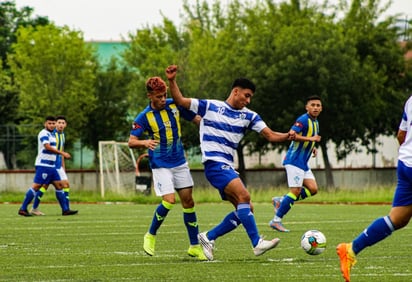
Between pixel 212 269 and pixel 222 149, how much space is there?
1753 millimetres

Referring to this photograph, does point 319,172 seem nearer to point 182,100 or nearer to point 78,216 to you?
point 78,216

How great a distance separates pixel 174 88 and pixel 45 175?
1143 cm

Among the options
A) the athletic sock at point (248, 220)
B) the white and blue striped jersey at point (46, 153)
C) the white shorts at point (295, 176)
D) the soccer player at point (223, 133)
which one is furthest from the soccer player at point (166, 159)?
the white and blue striped jersey at point (46, 153)

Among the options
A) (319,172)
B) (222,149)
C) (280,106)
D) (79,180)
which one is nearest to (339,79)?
(280,106)

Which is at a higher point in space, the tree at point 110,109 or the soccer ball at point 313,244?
the tree at point 110,109

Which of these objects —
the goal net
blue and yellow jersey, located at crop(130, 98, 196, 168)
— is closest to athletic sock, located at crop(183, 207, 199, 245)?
blue and yellow jersey, located at crop(130, 98, 196, 168)

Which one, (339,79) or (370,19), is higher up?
(370,19)

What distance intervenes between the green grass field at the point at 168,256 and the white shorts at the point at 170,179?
0.80m

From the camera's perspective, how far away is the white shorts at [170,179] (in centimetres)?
1211

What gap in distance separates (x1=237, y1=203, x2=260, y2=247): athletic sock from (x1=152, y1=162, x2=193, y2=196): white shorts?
106cm

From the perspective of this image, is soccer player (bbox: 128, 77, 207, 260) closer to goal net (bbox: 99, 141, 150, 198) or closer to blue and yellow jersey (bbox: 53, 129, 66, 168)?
blue and yellow jersey (bbox: 53, 129, 66, 168)

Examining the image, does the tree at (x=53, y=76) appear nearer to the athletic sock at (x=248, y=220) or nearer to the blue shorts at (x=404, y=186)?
the athletic sock at (x=248, y=220)

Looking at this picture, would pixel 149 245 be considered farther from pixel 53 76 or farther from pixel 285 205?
pixel 53 76

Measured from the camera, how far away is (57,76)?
47594 mm
